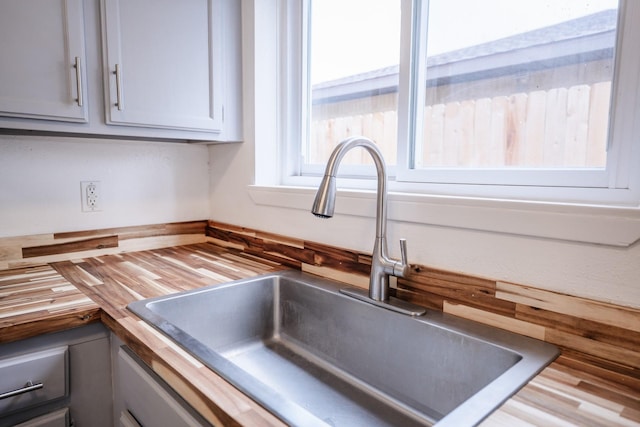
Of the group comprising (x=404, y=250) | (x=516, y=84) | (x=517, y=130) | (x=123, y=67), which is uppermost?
(x=123, y=67)

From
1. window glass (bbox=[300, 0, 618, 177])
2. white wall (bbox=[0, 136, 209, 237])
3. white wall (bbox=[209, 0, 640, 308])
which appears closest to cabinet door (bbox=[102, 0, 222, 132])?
white wall (bbox=[209, 0, 640, 308])

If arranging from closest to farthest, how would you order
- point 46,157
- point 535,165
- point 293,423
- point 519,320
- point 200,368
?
point 293,423 → point 200,368 → point 519,320 → point 535,165 → point 46,157

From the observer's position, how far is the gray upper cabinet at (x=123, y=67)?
3.56 ft

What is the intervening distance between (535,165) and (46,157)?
1.49m

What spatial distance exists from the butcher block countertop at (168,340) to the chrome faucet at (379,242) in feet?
1.12

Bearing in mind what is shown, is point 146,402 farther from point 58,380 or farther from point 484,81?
point 484,81

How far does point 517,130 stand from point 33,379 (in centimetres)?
124

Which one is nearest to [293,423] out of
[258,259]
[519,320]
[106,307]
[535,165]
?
[519,320]

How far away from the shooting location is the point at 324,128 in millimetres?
1487

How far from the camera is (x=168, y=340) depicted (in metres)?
0.80

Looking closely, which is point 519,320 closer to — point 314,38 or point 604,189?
point 604,189

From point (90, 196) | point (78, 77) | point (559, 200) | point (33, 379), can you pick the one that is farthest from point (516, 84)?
point (90, 196)

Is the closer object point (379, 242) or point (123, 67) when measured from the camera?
point (379, 242)

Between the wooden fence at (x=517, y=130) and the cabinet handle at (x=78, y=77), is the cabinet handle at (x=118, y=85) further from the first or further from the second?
the wooden fence at (x=517, y=130)
